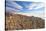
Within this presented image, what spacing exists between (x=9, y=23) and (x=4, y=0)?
319 mm

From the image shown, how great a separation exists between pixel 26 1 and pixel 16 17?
0.26 metres

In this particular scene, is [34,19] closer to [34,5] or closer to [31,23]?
[31,23]

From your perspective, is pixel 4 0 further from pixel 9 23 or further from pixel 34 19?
pixel 34 19

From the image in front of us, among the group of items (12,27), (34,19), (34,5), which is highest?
(34,5)

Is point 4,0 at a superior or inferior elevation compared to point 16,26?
superior

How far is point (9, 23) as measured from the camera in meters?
1.19

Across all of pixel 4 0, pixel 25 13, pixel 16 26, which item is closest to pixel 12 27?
pixel 16 26

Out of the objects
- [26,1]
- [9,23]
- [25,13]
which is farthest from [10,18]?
[26,1]

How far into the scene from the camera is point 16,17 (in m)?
1.21

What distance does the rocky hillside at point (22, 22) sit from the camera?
1.20m

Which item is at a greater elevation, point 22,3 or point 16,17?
point 22,3

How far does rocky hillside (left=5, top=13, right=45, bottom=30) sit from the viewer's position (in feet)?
3.92

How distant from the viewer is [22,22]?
3.98 feet
